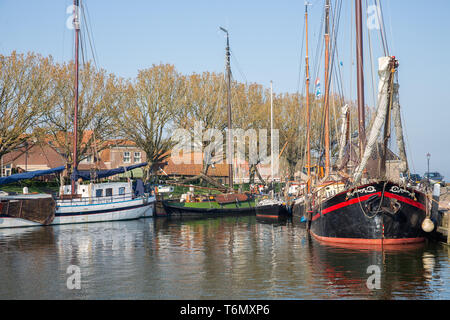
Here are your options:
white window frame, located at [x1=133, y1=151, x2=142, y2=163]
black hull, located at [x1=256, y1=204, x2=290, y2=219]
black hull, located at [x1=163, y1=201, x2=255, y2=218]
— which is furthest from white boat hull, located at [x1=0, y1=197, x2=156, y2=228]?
white window frame, located at [x1=133, y1=151, x2=142, y2=163]

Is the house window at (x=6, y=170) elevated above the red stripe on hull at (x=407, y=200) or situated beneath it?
elevated above

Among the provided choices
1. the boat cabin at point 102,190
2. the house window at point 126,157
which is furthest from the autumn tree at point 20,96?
the house window at point 126,157

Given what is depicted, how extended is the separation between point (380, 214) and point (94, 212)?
2500 centimetres

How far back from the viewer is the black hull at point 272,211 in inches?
1622

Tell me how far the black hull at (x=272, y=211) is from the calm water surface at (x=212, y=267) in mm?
9507

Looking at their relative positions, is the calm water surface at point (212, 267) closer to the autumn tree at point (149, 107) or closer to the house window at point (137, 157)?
the autumn tree at point (149, 107)

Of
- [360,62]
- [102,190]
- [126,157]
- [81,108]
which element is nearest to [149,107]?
[81,108]

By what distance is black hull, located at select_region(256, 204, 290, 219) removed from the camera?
135 ft

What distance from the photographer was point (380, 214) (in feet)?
75.4

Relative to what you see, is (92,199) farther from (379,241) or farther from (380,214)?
(380,214)

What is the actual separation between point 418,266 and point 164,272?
9.97 meters

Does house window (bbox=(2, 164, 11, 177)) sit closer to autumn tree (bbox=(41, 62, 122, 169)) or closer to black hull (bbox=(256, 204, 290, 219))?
autumn tree (bbox=(41, 62, 122, 169))

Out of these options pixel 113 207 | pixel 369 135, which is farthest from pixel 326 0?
pixel 113 207

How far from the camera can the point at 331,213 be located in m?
24.9
